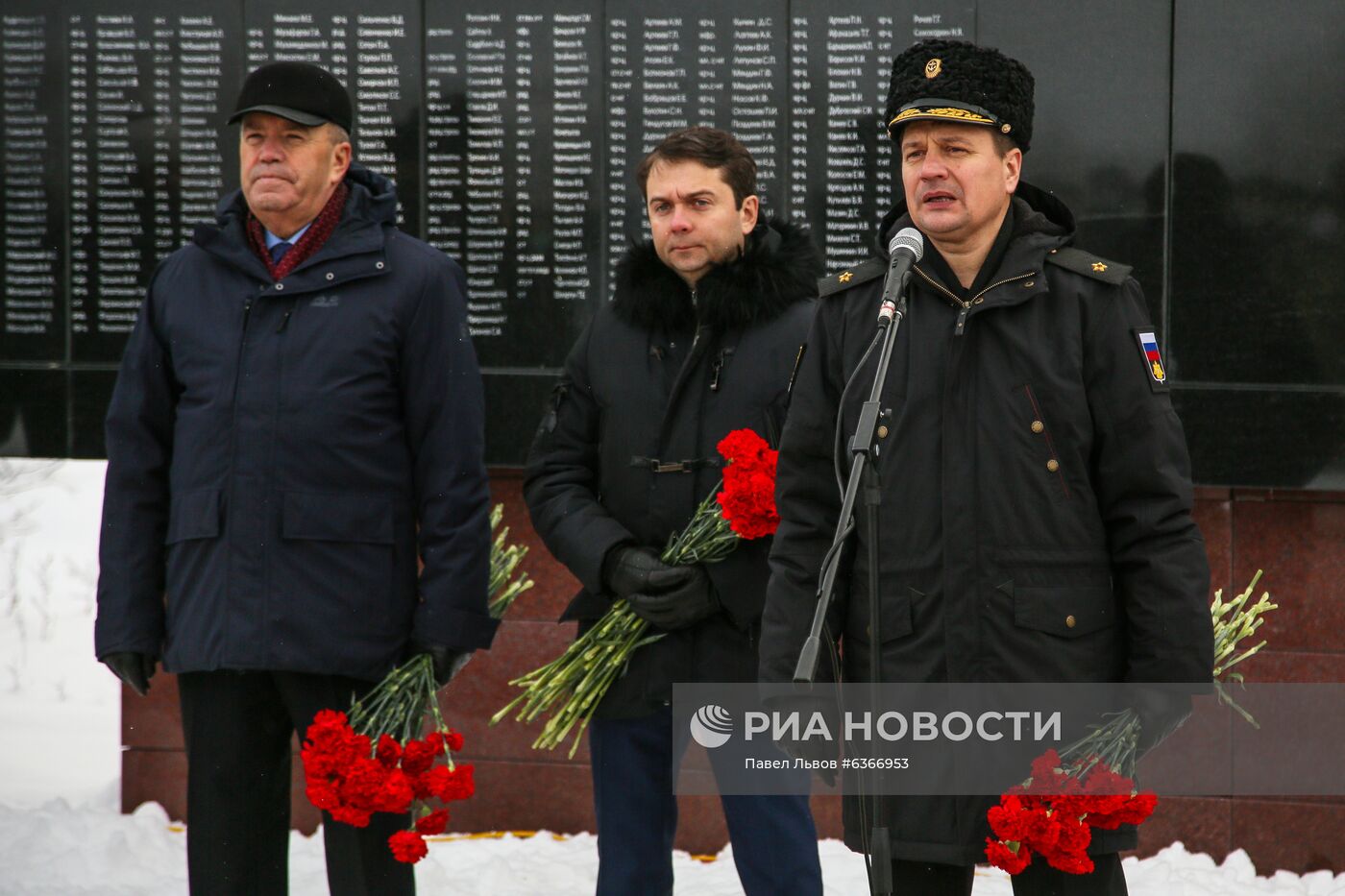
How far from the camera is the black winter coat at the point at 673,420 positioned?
349cm

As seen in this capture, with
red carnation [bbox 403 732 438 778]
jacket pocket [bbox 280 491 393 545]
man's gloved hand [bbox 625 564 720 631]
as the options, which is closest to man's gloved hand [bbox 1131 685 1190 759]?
man's gloved hand [bbox 625 564 720 631]

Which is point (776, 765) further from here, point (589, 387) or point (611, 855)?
point (589, 387)

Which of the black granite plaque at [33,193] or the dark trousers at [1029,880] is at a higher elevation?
the black granite plaque at [33,193]

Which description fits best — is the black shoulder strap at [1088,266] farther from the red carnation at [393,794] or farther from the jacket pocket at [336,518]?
the red carnation at [393,794]

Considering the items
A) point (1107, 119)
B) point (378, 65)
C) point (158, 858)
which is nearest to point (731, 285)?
point (1107, 119)

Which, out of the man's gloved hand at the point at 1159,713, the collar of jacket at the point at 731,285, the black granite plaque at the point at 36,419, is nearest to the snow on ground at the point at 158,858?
the black granite plaque at the point at 36,419

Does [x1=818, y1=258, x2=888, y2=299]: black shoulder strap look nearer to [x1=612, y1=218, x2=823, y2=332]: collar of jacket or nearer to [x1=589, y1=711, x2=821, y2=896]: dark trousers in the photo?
[x1=612, y1=218, x2=823, y2=332]: collar of jacket

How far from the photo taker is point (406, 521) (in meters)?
3.47

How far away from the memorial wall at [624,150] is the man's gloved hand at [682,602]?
1889mm

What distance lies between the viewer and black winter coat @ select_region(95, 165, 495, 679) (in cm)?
334

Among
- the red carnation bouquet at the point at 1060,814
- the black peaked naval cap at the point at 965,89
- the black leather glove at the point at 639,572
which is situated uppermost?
the black peaked naval cap at the point at 965,89

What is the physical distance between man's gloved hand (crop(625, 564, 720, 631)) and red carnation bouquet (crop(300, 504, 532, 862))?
0.46 metres

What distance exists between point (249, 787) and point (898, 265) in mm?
1784

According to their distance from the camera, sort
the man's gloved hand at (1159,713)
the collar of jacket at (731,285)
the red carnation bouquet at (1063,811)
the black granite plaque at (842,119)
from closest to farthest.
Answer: the red carnation bouquet at (1063,811), the man's gloved hand at (1159,713), the collar of jacket at (731,285), the black granite plaque at (842,119)
